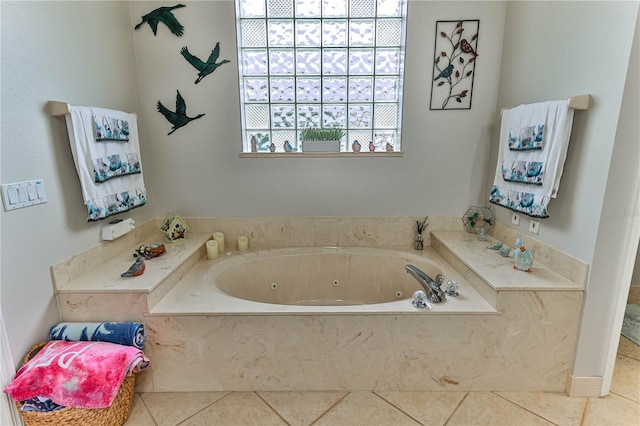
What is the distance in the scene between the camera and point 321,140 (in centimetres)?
238

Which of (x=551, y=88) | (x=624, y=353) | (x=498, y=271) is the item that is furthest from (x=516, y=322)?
(x=551, y=88)

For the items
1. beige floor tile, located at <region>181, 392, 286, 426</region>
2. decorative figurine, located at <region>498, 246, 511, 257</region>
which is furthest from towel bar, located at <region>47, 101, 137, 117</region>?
decorative figurine, located at <region>498, 246, 511, 257</region>

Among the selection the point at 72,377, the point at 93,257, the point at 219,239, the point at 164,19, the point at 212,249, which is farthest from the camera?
the point at 219,239

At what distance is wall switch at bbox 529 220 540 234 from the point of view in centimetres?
188

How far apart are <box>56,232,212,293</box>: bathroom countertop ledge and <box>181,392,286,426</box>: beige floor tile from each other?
69 cm

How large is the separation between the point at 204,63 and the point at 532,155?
2.30 meters

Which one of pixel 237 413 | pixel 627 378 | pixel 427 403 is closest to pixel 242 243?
pixel 237 413

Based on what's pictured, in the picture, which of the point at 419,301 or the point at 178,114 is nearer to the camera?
the point at 419,301

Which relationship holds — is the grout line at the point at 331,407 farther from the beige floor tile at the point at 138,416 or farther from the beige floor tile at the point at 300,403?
the beige floor tile at the point at 138,416

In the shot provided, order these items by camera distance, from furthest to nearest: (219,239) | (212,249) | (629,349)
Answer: (219,239)
(212,249)
(629,349)

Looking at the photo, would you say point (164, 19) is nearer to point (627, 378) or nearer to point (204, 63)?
point (204, 63)

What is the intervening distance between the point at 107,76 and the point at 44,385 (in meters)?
1.73

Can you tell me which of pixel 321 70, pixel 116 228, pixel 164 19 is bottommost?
pixel 116 228

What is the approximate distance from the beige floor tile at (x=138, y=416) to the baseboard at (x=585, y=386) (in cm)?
216
